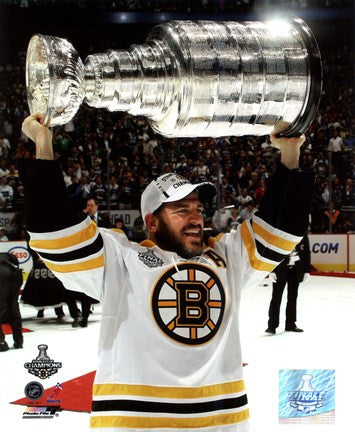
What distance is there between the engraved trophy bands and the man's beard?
0.28 m

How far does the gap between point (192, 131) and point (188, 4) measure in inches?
419

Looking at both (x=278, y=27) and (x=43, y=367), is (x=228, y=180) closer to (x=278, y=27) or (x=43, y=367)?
(x=43, y=367)

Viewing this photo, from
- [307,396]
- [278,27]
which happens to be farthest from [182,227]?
[307,396]

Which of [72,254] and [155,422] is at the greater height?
[72,254]

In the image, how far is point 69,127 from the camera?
34.7ft

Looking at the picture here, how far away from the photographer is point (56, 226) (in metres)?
1.84

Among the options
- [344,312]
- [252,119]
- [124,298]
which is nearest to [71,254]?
[124,298]

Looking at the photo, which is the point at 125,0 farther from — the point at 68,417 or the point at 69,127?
the point at 68,417

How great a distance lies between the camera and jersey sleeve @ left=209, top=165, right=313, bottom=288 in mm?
2076

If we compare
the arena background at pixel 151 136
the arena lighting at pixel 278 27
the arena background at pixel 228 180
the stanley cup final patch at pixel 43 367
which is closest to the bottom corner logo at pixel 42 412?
the arena background at pixel 228 180

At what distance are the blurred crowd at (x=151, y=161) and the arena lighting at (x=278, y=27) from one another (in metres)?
6.58

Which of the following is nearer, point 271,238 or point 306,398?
point 271,238

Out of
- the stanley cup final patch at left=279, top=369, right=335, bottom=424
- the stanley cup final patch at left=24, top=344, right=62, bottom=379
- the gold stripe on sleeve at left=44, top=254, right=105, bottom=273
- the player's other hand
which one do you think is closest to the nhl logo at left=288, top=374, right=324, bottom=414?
the stanley cup final patch at left=279, top=369, right=335, bottom=424

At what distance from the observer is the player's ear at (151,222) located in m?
2.12
